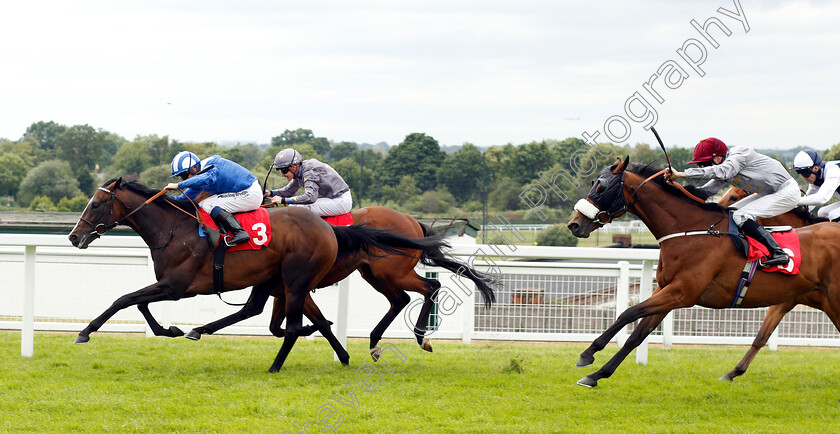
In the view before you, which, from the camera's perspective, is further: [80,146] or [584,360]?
[80,146]

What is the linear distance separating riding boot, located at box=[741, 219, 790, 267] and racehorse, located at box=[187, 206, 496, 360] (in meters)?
2.22

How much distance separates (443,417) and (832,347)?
18.8 feet

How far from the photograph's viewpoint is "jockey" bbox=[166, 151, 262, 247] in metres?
5.95

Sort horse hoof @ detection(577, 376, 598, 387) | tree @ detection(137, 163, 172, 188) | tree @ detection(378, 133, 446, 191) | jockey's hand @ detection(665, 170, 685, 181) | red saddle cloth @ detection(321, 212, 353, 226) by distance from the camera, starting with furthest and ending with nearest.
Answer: tree @ detection(378, 133, 446, 191)
tree @ detection(137, 163, 172, 188)
red saddle cloth @ detection(321, 212, 353, 226)
jockey's hand @ detection(665, 170, 685, 181)
horse hoof @ detection(577, 376, 598, 387)

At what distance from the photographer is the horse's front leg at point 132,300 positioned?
227 inches

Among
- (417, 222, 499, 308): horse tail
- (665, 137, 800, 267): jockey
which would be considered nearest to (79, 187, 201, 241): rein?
(417, 222, 499, 308): horse tail

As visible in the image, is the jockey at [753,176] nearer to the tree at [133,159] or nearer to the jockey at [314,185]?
the jockey at [314,185]

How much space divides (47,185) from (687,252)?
106 ft

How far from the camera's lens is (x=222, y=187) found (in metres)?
6.16

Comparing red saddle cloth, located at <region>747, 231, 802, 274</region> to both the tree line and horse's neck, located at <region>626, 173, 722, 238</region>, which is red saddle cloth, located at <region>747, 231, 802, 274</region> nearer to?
horse's neck, located at <region>626, 173, 722, 238</region>

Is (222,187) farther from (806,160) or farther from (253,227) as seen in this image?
(806,160)

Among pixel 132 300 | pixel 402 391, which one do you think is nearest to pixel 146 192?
pixel 132 300

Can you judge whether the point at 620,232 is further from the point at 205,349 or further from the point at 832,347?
the point at 205,349

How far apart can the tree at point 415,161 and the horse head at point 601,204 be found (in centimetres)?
2969
